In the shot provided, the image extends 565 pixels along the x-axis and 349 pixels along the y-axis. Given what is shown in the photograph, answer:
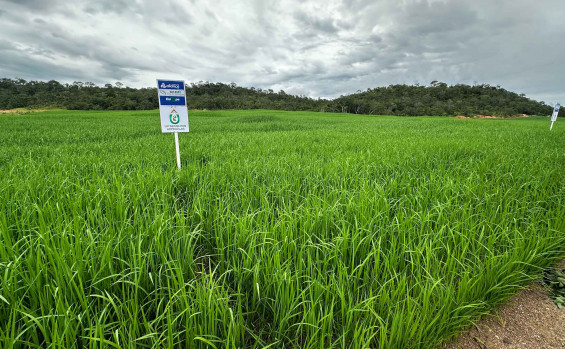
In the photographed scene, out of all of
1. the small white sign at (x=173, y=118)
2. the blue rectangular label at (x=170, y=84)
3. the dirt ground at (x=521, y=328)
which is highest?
the blue rectangular label at (x=170, y=84)

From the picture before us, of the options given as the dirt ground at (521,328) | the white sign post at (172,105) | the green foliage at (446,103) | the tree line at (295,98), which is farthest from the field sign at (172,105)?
the green foliage at (446,103)

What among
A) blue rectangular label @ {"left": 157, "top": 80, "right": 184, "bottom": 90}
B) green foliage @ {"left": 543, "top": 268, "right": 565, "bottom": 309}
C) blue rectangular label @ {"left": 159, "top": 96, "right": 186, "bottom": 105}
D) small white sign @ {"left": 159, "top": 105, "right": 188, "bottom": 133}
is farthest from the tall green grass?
blue rectangular label @ {"left": 157, "top": 80, "right": 184, "bottom": 90}

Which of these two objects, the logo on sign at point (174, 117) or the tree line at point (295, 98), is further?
the tree line at point (295, 98)

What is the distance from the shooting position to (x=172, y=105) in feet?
12.6

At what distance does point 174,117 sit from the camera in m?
3.88

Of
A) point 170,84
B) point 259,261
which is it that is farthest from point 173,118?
point 259,261

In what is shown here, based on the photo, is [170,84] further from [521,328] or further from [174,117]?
[521,328]

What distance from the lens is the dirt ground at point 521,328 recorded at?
5.35ft

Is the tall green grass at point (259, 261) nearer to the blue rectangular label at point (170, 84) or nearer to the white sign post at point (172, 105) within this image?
the white sign post at point (172, 105)

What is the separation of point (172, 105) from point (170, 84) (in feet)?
1.05

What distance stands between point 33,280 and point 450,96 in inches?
3755

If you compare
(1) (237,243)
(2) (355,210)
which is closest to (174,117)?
(1) (237,243)

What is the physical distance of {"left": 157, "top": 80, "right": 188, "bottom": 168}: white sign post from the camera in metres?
3.73

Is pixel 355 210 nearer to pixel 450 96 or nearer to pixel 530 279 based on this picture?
pixel 530 279
